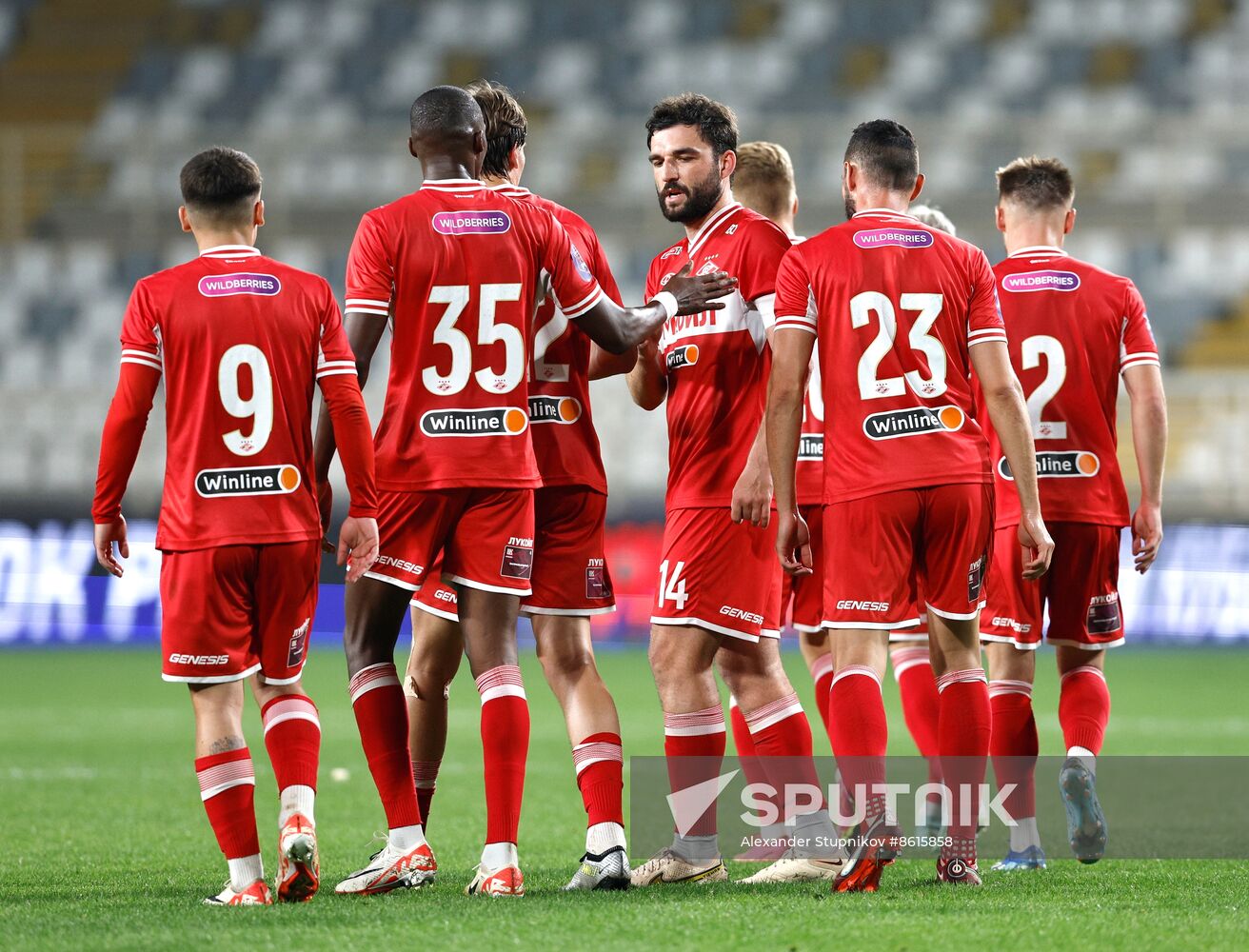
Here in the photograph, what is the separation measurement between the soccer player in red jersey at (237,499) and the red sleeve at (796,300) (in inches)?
49.7

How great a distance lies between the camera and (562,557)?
16.9 ft

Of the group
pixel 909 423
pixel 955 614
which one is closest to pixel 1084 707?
pixel 955 614

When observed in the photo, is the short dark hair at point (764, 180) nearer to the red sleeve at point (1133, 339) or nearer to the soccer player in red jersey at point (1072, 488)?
the soccer player in red jersey at point (1072, 488)

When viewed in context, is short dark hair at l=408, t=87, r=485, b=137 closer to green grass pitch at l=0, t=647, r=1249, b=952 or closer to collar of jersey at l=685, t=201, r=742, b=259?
collar of jersey at l=685, t=201, r=742, b=259

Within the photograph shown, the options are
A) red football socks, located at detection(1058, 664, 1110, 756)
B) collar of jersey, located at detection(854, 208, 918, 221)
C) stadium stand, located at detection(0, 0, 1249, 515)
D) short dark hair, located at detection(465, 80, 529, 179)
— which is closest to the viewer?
collar of jersey, located at detection(854, 208, 918, 221)

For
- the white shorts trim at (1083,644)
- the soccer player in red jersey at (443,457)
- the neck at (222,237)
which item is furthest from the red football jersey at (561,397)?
the white shorts trim at (1083,644)

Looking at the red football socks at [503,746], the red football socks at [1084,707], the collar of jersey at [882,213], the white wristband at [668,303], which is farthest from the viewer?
the red football socks at [1084,707]

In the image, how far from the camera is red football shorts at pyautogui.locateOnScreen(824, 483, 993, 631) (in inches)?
189

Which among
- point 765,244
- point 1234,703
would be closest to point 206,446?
point 765,244

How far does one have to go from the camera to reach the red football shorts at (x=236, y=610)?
15.1ft

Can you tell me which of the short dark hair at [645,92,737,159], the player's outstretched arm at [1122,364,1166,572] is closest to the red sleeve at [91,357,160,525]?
the short dark hair at [645,92,737,159]

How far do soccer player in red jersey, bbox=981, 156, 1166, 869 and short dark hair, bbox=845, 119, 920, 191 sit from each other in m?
0.89

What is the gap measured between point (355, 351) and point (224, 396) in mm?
407

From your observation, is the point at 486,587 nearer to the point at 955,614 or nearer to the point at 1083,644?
the point at 955,614
